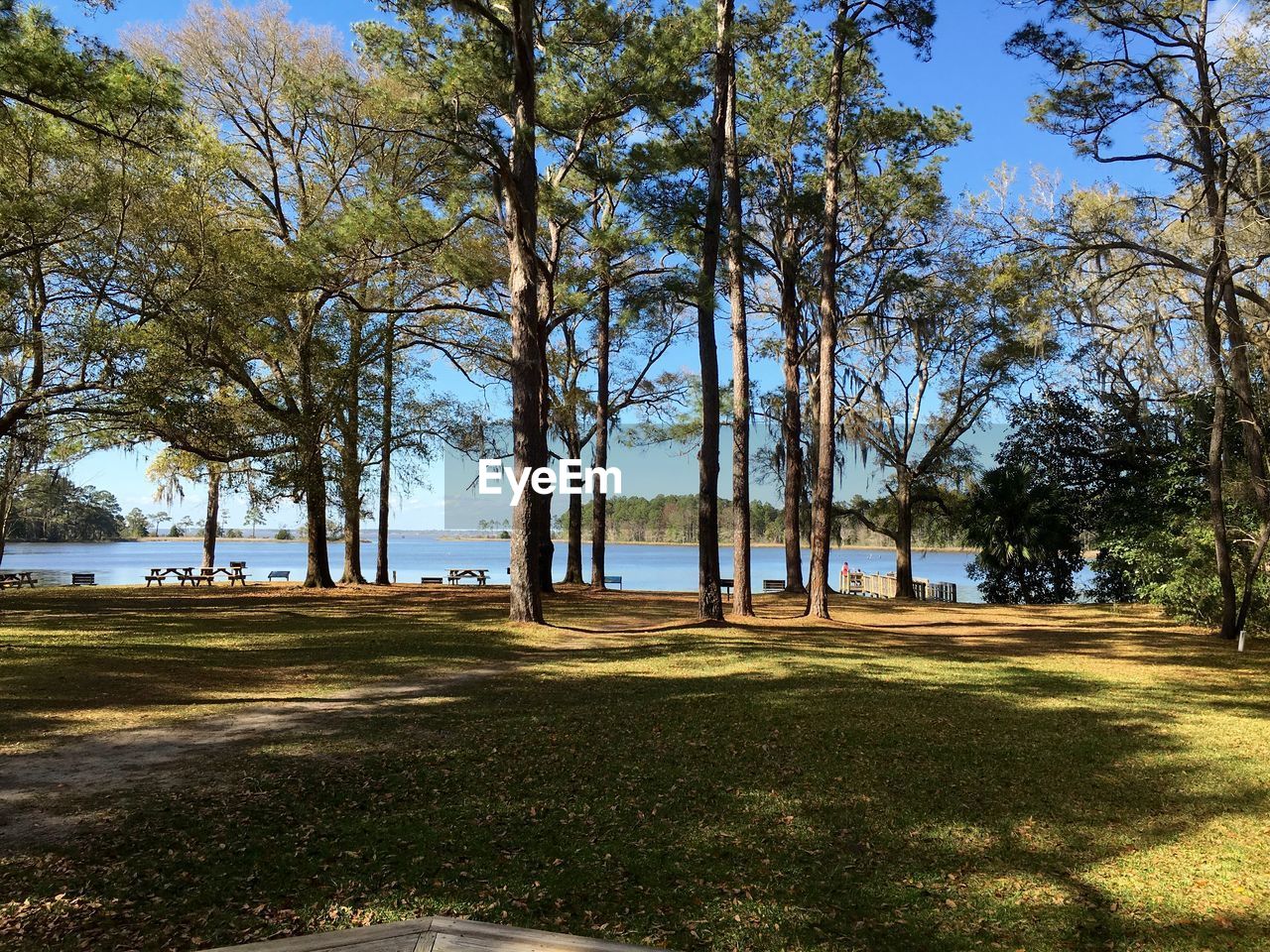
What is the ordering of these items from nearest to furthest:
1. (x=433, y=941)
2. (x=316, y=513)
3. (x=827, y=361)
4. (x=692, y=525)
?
(x=433, y=941)
(x=827, y=361)
(x=316, y=513)
(x=692, y=525)

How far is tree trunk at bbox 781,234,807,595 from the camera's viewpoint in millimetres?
20172

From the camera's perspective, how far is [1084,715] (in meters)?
6.80

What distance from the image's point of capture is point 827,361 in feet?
46.0

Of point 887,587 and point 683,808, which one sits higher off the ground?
point 683,808

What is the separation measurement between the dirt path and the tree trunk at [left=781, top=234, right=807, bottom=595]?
48.2 feet

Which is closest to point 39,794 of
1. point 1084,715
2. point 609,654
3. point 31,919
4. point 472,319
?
point 31,919

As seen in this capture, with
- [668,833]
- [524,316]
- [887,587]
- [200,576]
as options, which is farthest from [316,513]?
[887,587]

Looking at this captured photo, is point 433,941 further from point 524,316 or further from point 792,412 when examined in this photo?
point 792,412

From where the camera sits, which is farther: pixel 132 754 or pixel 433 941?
pixel 132 754

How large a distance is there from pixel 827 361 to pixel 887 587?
15.3 m

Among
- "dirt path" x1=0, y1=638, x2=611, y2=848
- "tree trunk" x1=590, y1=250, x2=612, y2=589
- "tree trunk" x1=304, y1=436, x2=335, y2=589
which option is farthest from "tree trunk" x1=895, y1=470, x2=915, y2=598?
"dirt path" x1=0, y1=638, x2=611, y2=848

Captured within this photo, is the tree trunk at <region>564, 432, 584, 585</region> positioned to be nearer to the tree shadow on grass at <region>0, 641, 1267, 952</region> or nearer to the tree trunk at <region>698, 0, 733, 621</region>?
the tree trunk at <region>698, 0, 733, 621</region>

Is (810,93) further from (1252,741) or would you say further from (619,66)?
(1252,741)

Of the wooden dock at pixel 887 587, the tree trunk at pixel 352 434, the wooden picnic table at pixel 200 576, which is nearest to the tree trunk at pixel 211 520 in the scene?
the wooden picnic table at pixel 200 576
